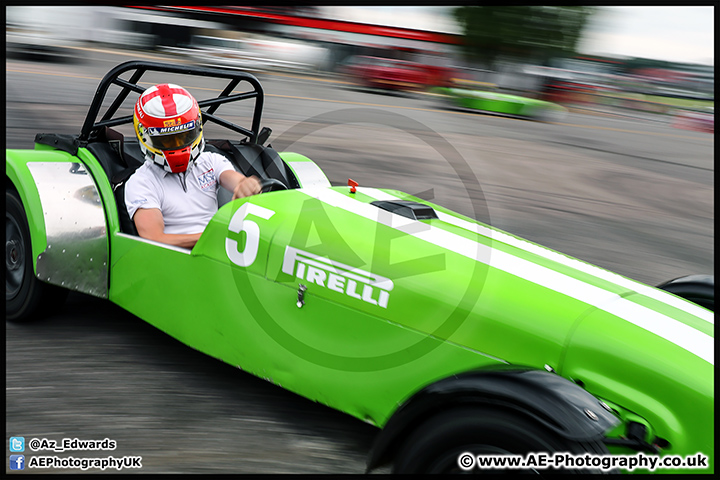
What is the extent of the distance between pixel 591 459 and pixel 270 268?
4.88ft

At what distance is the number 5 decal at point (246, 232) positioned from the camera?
9.12ft

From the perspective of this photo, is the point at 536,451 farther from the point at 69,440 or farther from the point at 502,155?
the point at 502,155

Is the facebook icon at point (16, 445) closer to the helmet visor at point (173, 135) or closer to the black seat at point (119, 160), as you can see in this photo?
the black seat at point (119, 160)

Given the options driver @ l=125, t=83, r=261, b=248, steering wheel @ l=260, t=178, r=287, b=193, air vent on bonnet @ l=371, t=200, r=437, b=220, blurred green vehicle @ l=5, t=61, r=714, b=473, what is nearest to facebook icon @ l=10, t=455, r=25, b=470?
blurred green vehicle @ l=5, t=61, r=714, b=473

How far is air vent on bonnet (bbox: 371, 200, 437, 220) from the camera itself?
9.75 ft

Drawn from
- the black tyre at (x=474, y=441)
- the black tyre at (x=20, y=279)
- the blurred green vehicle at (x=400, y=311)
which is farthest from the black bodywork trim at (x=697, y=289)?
the black tyre at (x=20, y=279)

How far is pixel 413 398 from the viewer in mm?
2068

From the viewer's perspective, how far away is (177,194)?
11.3 ft

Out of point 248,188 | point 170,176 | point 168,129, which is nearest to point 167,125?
point 168,129

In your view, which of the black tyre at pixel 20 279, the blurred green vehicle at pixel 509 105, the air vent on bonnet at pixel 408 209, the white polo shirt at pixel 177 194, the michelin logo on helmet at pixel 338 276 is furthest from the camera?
the blurred green vehicle at pixel 509 105

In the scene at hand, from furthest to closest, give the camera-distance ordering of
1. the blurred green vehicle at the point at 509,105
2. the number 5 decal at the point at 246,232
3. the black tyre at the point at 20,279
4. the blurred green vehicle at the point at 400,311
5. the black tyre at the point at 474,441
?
the blurred green vehicle at the point at 509,105 < the black tyre at the point at 20,279 < the number 5 decal at the point at 246,232 < the blurred green vehicle at the point at 400,311 < the black tyre at the point at 474,441

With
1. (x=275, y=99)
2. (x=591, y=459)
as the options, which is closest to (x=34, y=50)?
(x=275, y=99)

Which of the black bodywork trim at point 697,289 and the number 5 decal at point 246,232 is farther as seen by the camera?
the black bodywork trim at point 697,289

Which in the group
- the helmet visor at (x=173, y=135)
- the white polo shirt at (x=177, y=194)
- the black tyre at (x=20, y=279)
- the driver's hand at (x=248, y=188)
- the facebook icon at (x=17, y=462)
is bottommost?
the facebook icon at (x=17, y=462)
